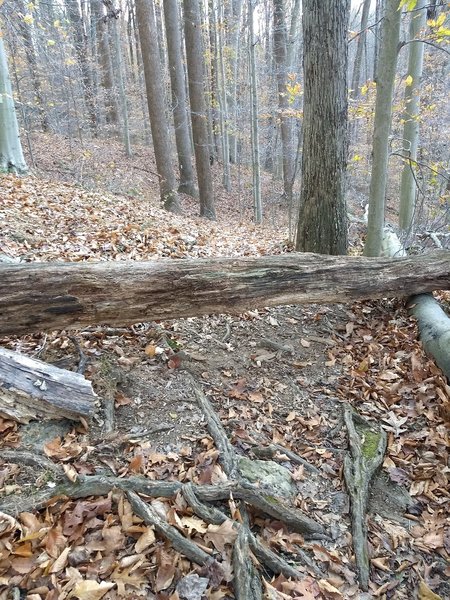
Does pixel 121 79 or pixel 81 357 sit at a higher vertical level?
pixel 121 79

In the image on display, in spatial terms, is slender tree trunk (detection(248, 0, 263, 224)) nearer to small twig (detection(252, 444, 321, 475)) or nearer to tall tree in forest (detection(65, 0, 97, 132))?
tall tree in forest (detection(65, 0, 97, 132))

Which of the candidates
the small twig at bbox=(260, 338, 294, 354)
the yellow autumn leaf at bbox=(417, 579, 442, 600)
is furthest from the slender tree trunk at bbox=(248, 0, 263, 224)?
the yellow autumn leaf at bbox=(417, 579, 442, 600)

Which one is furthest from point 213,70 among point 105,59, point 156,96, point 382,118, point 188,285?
point 188,285

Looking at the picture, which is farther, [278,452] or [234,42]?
[234,42]

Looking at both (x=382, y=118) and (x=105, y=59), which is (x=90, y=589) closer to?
(x=382, y=118)

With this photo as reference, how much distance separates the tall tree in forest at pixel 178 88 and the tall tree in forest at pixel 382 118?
9061 millimetres

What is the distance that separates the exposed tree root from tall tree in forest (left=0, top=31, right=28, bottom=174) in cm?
812

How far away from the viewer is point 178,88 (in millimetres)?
13086

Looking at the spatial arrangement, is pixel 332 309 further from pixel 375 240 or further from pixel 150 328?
pixel 150 328

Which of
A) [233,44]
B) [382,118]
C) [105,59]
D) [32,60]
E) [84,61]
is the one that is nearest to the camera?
[382,118]

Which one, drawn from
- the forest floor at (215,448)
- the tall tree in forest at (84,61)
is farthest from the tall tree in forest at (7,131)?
the tall tree in forest at (84,61)

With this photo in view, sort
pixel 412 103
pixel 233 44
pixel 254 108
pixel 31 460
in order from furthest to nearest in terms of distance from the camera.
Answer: pixel 233 44
pixel 254 108
pixel 412 103
pixel 31 460

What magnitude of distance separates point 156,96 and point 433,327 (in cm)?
916

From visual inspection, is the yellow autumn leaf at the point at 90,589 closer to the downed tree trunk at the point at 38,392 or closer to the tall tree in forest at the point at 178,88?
the downed tree trunk at the point at 38,392
